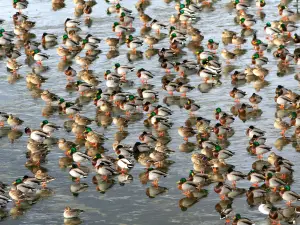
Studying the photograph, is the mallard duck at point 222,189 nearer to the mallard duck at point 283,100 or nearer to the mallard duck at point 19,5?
the mallard duck at point 283,100

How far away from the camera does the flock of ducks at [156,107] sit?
33.2 m

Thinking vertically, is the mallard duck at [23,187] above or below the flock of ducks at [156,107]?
above

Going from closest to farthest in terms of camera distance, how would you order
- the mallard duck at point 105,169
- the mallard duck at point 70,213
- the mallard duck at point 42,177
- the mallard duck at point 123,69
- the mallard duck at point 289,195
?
the mallard duck at point 70,213
the mallard duck at point 289,195
the mallard duck at point 42,177
the mallard duck at point 105,169
the mallard duck at point 123,69

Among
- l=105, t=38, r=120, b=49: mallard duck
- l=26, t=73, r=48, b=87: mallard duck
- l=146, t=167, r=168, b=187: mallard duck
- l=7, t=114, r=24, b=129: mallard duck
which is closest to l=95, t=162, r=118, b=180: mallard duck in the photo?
l=146, t=167, r=168, b=187: mallard duck

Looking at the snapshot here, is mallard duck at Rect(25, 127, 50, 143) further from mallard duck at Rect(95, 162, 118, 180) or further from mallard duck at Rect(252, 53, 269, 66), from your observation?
mallard duck at Rect(252, 53, 269, 66)

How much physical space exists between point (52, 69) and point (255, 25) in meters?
14.0

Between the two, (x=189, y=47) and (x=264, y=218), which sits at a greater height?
(x=264, y=218)

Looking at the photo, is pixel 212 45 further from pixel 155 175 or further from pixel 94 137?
pixel 155 175

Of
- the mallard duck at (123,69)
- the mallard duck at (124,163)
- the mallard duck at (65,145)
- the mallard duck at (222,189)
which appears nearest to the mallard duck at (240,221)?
the mallard duck at (222,189)

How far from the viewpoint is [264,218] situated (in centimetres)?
3097

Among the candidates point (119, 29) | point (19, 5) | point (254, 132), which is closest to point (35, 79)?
point (119, 29)

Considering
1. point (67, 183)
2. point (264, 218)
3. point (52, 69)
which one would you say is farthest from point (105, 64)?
point (264, 218)

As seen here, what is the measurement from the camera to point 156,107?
40500 mm

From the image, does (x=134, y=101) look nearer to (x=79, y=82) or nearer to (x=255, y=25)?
(x=79, y=82)
